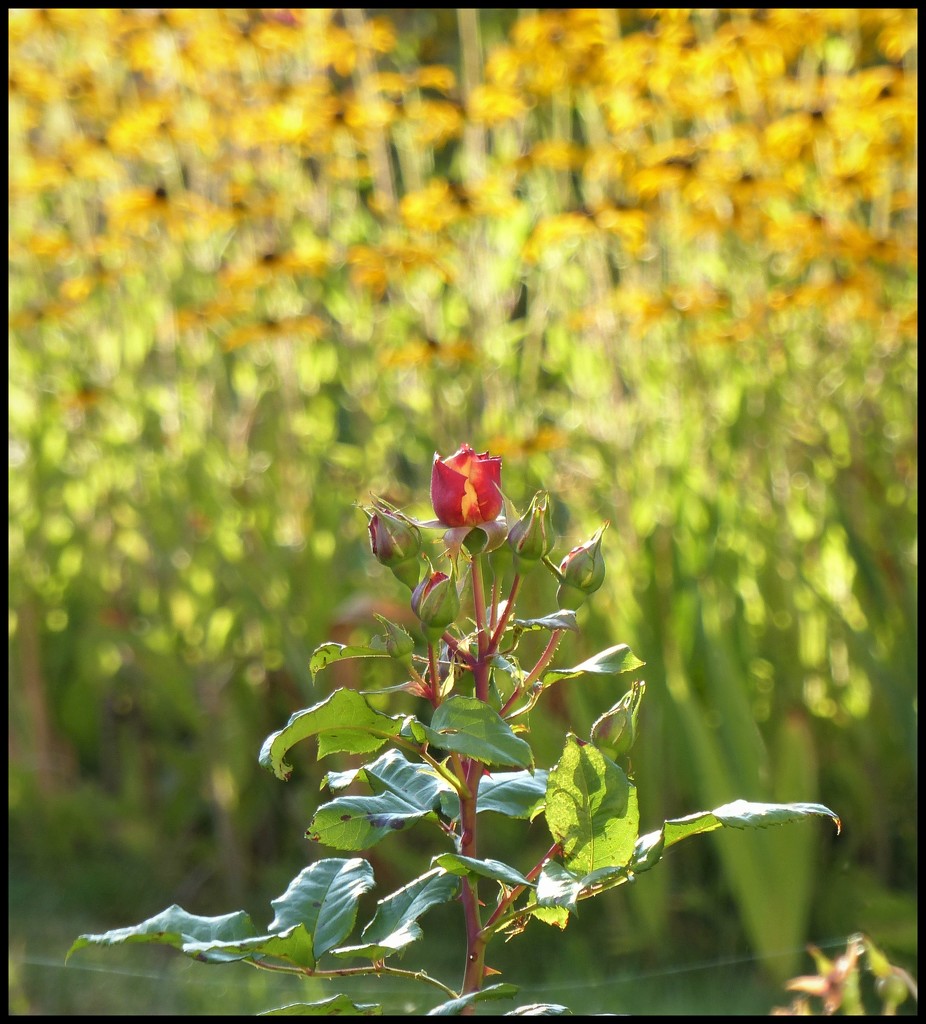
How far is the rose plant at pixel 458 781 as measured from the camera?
0.44 meters

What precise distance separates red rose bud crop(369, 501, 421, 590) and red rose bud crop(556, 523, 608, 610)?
0.06 metres

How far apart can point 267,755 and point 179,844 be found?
6.40ft

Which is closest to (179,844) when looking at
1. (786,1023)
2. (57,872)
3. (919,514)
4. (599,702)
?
(57,872)

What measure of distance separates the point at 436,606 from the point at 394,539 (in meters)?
0.03

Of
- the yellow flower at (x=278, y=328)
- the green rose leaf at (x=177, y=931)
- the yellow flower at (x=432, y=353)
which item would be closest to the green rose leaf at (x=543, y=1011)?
the green rose leaf at (x=177, y=931)

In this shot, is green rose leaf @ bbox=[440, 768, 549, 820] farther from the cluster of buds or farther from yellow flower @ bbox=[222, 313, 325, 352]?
yellow flower @ bbox=[222, 313, 325, 352]

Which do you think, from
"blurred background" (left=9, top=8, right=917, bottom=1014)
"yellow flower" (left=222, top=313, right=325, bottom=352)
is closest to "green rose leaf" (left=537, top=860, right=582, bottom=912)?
"blurred background" (left=9, top=8, right=917, bottom=1014)

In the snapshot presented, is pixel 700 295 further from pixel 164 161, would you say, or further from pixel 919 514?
pixel 164 161

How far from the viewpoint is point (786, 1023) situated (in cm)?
90

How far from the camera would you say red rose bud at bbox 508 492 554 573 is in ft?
1.54

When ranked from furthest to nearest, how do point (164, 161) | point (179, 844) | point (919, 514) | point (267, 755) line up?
point (164, 161) → point (179, 844) → point (919, 514) → point (267, 755)

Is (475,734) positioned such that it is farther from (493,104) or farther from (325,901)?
(493,104)

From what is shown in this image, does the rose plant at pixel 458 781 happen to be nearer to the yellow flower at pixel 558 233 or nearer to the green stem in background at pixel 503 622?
the green stem in background at pixel 503 622

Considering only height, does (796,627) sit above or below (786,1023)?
above
